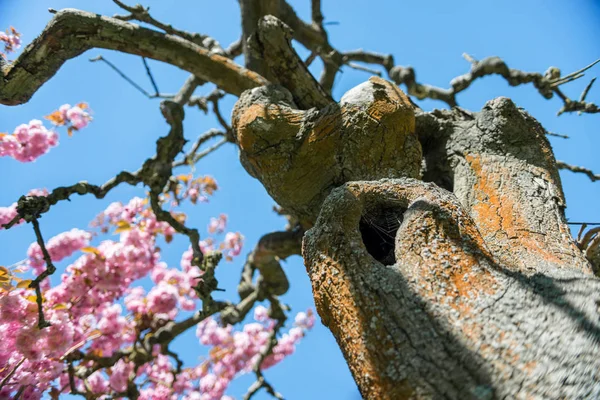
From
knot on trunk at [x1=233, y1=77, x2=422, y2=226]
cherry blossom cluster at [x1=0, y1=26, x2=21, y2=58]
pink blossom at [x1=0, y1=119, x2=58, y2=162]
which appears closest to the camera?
knot on trunk at [x1=233, y1=77, x2=422, y2=226]

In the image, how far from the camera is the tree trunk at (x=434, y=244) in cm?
74

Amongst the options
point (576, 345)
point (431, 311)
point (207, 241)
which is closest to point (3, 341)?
point (431, 311)

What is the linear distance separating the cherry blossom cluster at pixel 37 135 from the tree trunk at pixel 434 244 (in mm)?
2254

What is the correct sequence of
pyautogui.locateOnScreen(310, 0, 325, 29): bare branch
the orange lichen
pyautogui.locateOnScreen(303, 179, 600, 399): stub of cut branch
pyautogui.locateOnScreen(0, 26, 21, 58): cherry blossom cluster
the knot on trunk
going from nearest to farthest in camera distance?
pyautogui.locateOnScreen(303, 179, 600, 399): stub of cut branch, the orange lichen, the knot on trunk, pyautogui.locateOnScreen(0, 26, 21, 58): cherry blossom cluster, pyautogui.locateOnScreen(310, 0, 325, 29): bare branch

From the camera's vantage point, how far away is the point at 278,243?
302cm

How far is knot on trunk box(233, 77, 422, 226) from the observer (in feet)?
4.94

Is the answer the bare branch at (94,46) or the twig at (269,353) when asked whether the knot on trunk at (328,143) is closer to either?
the bare branch at (94,46)

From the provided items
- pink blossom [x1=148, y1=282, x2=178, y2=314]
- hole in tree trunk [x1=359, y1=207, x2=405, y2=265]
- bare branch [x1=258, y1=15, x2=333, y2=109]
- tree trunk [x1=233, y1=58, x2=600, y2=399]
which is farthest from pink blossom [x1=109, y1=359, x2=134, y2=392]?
hole in tree trunk [x1=359, y1=207, x2=405, y2=265]

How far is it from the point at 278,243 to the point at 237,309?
766 mm

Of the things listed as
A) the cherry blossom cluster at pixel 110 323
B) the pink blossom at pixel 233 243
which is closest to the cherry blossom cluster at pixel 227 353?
the cherry blossom cluster at pixel 110 323

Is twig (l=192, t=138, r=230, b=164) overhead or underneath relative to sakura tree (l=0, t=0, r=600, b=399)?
overhead

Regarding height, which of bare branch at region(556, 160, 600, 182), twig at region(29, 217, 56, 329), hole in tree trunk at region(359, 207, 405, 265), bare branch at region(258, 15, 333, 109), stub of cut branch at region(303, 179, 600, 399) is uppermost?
bare branch at region(258, 15, 333, 109)

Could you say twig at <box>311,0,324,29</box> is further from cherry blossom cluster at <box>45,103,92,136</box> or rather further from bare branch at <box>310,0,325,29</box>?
cherry blossom cluster at <box>45,103,92,136</box>

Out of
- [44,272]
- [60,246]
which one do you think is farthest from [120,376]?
[44,272]
